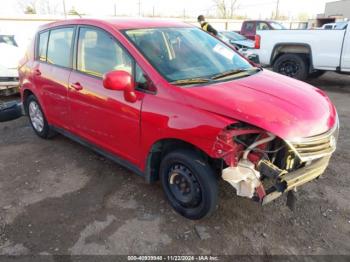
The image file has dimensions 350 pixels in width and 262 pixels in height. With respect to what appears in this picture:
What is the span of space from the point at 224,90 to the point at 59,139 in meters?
3.28

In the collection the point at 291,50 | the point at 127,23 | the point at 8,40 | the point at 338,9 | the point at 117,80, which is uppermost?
the point at 338,9

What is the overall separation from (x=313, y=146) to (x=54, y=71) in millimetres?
3306

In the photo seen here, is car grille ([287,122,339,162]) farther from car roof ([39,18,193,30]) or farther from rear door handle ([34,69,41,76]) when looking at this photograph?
rear door handle ([34,69,41,76])

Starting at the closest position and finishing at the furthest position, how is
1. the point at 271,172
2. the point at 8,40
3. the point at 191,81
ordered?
the point at 271,172, the point at 191,81, the point at 8,40

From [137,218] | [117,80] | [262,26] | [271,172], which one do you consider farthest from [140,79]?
[262,26]

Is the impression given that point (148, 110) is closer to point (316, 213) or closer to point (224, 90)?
point (224, 90)

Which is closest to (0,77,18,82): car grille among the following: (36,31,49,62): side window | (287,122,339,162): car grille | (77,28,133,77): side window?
(36,31,49,62): side window

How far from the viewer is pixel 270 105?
2.82m

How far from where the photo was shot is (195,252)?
2.83 metres

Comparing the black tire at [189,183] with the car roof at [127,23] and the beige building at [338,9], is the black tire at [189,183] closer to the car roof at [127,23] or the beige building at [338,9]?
the car roof at [127,23]

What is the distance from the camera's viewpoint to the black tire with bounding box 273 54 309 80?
28.7 feet

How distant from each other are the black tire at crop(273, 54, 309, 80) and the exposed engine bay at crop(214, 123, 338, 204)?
6.45 meters

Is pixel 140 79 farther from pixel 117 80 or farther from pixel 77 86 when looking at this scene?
pixel 77 86

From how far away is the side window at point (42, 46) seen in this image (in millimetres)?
4804
